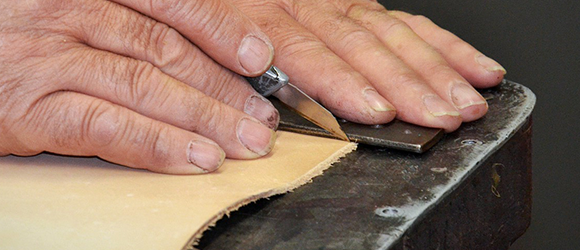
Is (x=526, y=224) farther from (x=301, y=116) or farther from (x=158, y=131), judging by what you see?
(x=158, y=131)

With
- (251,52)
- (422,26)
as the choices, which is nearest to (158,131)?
(251,52)

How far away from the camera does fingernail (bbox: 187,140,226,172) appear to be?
2.86 feet

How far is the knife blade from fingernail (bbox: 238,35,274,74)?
0.13ft

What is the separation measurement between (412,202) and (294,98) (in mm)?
360

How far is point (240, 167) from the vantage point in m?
0.90

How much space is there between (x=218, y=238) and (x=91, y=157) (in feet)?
1.10

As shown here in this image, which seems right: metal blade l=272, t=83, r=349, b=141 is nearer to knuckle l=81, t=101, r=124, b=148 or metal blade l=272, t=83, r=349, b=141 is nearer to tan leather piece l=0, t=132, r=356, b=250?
tan leather piece l=0, t=132, r=356, b=250

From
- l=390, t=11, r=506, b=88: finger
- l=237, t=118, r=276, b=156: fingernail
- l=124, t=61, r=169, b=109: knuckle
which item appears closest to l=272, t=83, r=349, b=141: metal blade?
l=237, t=118, r=276, b=156: fingernail

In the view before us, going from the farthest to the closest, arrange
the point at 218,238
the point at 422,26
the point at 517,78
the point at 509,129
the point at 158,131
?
the point at 517,78 → the point at 422,26 → the point at 509,129 → the point at 158,131 → the point at 218,238

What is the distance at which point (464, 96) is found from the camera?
1.08 m

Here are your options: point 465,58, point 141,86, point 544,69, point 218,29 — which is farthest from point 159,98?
point 544,69

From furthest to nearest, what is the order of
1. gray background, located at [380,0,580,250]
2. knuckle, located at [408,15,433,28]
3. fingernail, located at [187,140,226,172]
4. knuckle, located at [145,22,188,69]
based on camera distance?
gray background, located at [380,0,580,250]
knuckle, located at [408,15,433,28]
knuckle, located at [145,22,188,69]
fingernail, located at [187,140,226,172]

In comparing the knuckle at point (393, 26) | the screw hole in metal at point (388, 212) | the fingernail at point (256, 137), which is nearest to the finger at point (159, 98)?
Result: the fingernail at point (256, 137)

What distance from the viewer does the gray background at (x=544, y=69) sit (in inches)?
78.6
